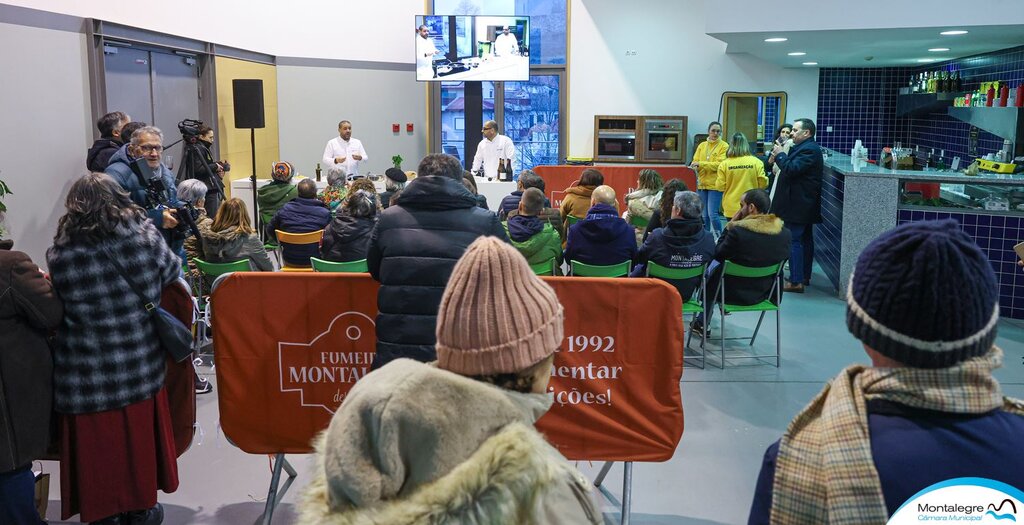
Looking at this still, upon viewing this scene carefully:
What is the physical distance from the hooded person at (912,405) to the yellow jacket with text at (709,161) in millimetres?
9441

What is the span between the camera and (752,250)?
6148mm

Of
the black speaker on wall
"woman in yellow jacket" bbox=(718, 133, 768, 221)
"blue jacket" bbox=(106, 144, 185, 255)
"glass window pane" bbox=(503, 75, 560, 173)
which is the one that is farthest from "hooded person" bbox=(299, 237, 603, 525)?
"glass window pane" bbox=(503, 75, 560, 173)

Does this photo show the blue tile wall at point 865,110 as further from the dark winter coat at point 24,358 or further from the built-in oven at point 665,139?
the dark winter coat at point 24,358

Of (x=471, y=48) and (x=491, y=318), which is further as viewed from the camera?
(x=471, y=48)

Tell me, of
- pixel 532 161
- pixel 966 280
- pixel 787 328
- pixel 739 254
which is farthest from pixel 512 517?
pixel 532 161

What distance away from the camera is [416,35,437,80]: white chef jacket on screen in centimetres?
1317

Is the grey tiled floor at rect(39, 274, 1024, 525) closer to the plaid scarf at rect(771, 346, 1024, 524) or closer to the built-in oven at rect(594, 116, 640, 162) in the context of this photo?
the plaid scarf at rect(771, 346, 1024, 524)

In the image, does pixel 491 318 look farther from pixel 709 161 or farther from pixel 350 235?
pixel 709 161

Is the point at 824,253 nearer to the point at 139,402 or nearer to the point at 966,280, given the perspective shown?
the point at 139,402

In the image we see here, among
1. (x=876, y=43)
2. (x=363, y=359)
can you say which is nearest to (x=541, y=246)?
(x=363, y=359)

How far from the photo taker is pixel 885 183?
313 inches

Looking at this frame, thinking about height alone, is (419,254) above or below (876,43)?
below

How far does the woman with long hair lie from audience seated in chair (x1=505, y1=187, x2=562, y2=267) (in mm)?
3053

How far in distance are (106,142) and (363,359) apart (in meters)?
4.23
